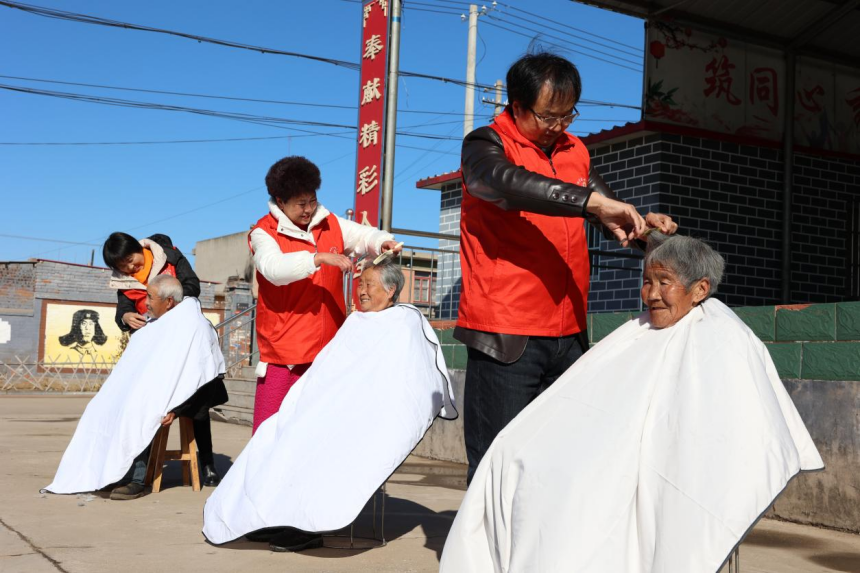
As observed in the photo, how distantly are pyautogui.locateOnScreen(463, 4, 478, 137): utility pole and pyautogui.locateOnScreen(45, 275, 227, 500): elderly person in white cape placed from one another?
1285 cm

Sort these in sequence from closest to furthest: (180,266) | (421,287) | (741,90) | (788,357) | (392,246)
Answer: (392,246) → (788,357) → (180,266) → (741,90) → (421,287)

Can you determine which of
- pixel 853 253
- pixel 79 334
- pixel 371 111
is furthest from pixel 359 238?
pixel 79 334

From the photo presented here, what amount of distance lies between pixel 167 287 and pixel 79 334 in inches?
951

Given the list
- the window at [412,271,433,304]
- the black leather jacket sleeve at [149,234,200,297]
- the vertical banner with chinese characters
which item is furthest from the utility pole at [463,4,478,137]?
the black leather jacket sleeve at [149,234,200,297]

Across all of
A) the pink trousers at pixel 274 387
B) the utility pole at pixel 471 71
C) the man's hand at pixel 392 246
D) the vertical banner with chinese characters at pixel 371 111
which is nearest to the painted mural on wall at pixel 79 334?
the utility pole at pixel 471 71

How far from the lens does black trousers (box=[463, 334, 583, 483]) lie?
3.20m

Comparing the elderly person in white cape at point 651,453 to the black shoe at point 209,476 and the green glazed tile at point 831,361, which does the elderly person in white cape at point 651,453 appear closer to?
the green glazed tile at point 831,361

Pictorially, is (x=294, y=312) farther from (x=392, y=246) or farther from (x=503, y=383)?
(x=503, y=383)

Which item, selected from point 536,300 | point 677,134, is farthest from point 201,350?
point 677,134

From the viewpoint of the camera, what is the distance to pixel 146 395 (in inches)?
→ 227

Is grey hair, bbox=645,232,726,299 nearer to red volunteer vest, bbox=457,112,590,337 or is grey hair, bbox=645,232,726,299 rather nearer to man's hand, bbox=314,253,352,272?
red volunteer vest, bbox=457,112,590,337

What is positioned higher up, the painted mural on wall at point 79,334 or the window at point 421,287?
the window at point 421,287

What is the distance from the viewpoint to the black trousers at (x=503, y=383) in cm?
320

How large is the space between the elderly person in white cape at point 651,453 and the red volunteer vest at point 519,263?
341 millimetres
